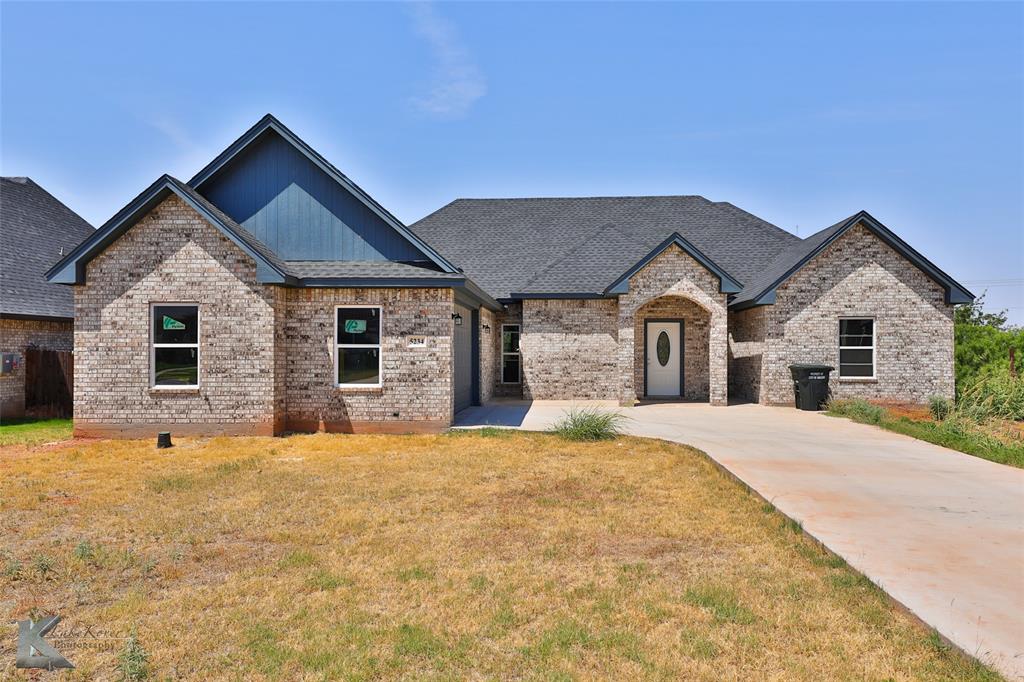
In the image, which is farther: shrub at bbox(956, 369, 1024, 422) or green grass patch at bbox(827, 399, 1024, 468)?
shrub at bbox(956, 369, 1024, 422)

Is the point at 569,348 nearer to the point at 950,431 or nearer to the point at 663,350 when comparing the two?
the point at 663,350

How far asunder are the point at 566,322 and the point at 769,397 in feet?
21.5

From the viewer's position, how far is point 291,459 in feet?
34.4

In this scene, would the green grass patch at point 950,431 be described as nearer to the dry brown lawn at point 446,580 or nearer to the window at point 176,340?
the dry brown lawn at point 446,580

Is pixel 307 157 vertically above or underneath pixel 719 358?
above

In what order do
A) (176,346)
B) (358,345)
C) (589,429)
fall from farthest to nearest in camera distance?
1. (358,345)
2. (176,346)
3. (589,429)

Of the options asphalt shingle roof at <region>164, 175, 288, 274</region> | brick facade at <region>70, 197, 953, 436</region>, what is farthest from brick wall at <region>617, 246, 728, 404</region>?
asphalt shingle roof at <region>164, 175, 288, 274</region>

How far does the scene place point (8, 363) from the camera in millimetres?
15688

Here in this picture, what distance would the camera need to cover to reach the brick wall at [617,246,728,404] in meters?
18.1

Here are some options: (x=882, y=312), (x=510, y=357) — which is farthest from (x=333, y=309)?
(x=882, y=312)

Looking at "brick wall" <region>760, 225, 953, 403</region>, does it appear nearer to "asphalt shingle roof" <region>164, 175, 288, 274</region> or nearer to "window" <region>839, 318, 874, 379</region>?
"window" <region>839, 318, 874, 379</region>

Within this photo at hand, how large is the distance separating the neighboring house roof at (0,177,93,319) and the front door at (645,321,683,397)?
17268 mm

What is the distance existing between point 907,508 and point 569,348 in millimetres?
13166

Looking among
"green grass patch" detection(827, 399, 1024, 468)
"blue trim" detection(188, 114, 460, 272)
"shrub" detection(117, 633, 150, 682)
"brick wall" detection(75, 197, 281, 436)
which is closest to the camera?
"shrub" detection(117, 633, 150, 682)
